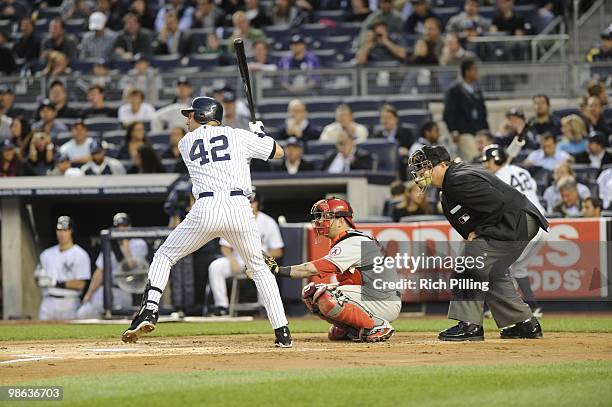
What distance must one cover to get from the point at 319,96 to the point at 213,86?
171 centimetres

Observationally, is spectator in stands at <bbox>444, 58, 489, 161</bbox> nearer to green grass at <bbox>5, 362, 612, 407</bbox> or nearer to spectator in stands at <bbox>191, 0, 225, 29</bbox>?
spectator in stands at <bbox>191, 0, 225, 29</bbox>

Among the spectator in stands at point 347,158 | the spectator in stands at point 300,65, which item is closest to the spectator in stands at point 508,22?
the spectator in stands at point 300,65

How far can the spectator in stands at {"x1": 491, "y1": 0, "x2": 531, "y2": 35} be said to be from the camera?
19309mm

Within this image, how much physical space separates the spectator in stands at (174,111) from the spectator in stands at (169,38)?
9.13ft

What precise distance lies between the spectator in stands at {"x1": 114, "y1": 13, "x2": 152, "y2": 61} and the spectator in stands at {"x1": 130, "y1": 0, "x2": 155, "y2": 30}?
1.65 feet

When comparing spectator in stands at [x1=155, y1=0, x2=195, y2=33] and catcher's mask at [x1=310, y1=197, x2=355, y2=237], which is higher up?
spectator in stands at [x1=155, y1=0, x2=195, y2=33]

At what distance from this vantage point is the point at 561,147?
16.6 m

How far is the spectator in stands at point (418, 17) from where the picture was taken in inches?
792

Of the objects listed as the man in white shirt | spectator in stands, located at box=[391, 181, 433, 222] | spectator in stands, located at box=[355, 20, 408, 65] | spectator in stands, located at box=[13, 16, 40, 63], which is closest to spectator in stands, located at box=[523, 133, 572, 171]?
spectator in stands, located at box=[391, 181, 433, 222]

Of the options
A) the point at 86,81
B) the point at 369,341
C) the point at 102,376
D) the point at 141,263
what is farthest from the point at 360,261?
the point at 86,81

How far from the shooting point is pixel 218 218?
9.28 meters

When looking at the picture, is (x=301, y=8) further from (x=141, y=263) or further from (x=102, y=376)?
(x=102, y=376)

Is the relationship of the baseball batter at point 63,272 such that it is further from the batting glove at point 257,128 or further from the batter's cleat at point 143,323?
the batter's cleat at point 143,323

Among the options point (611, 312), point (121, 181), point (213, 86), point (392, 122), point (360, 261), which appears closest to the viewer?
point (360, 261)
